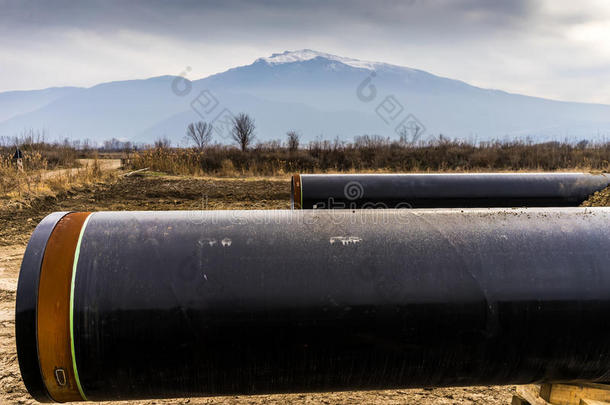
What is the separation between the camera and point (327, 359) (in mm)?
1476

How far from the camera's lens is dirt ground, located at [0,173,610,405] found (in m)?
2.68

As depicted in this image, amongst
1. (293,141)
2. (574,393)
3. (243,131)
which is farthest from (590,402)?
(243,131)

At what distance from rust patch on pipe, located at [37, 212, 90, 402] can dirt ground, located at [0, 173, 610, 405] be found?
1382mm

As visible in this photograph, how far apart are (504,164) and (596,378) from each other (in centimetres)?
1810

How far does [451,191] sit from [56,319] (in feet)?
14.9

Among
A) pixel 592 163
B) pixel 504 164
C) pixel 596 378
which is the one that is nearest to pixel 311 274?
pixel 596 378

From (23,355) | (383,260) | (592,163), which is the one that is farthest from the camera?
(592,163)

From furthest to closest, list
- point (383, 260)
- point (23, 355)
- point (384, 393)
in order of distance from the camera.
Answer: point (384, 393) < point (383, 260) < point (23, 355)

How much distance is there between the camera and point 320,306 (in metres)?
1.42

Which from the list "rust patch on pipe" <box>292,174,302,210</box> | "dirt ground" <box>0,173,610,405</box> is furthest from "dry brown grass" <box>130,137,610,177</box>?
"rust patch on pipe" <box>292,174,302,210</box>

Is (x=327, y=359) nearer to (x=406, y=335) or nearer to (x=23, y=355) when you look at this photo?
(x=406, y=335)

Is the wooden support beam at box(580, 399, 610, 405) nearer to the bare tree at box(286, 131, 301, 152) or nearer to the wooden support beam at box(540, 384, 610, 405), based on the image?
the wooden support beam at box(540, 384, 610, 405)

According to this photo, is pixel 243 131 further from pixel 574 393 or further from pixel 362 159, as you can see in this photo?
pixel 574 393

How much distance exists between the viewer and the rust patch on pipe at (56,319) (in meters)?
1.36
